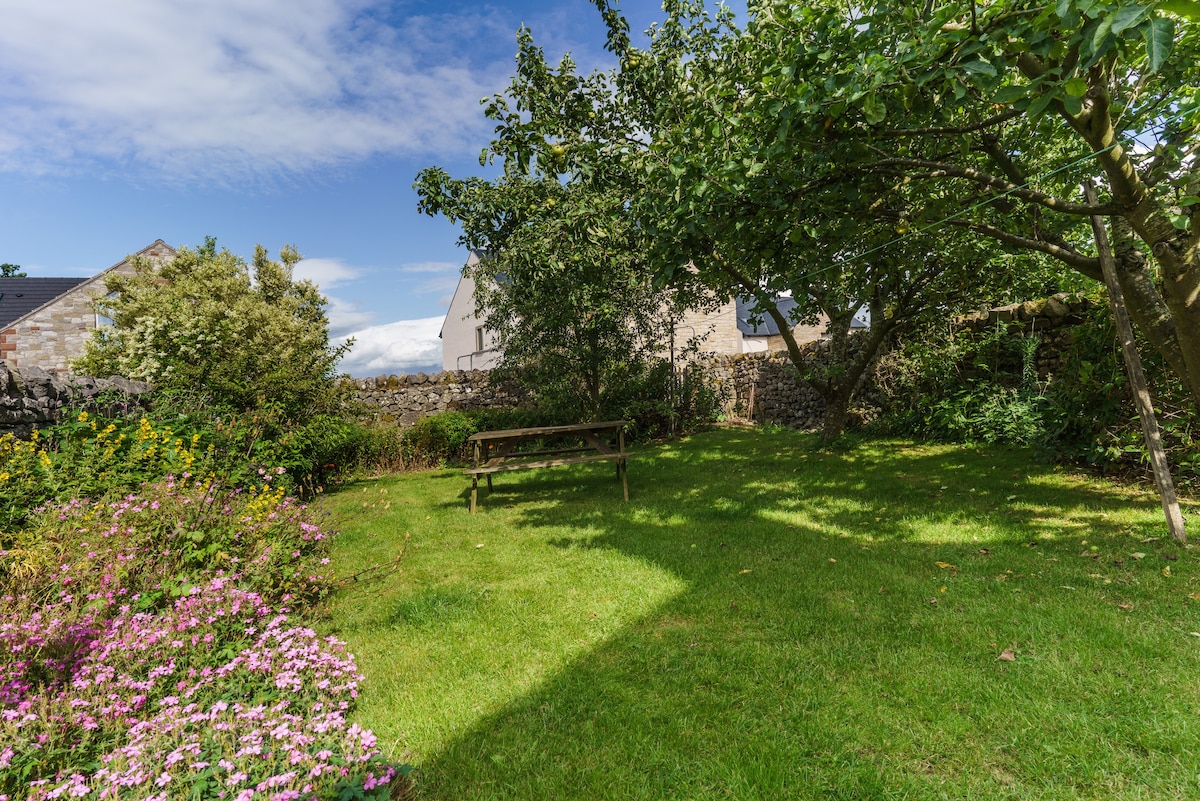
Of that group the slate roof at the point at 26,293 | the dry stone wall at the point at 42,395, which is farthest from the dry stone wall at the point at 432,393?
the slate roof at the point at 26,293

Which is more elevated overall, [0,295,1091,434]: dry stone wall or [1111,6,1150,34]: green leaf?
[1111,6,1150,34]: green leaf

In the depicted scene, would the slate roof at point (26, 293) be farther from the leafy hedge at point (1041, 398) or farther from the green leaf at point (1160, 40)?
the green leaf at point (1160, 40)

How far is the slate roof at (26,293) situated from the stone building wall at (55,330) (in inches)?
115

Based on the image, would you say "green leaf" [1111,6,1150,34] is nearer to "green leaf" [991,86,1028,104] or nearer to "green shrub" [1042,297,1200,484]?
"green leaf" [991,86,1028,104]

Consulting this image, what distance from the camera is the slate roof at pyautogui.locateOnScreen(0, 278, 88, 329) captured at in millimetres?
21188

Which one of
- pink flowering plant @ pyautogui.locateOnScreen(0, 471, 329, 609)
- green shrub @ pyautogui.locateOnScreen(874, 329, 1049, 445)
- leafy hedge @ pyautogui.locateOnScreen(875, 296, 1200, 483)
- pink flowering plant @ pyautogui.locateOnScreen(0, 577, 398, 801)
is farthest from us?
green shrub @ pyautogui.locateOnScreen(874, 329, 1049, 445)

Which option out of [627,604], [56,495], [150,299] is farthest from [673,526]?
[150,299]

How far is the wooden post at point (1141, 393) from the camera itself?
13.9ft

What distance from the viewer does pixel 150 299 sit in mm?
12281

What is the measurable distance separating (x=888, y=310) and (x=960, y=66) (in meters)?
6.65

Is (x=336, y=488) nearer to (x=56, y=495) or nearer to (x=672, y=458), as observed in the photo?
(x=56, y=495)

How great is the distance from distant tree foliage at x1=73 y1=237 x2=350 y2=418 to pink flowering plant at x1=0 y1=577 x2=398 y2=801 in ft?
16.7

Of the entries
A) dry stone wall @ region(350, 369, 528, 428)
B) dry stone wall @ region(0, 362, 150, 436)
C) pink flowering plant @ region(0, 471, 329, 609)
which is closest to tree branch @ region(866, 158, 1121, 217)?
pink flowering plant @ region(0, 471, 329, 609)

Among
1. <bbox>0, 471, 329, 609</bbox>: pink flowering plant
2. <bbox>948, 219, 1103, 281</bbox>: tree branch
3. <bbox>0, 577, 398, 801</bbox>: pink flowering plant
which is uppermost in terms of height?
<bbox>948, 219, 1103, 281</bbox>: tree branch
